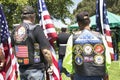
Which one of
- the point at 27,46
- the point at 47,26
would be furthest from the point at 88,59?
the point at 47,26

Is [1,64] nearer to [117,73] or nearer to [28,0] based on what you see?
[117,73]

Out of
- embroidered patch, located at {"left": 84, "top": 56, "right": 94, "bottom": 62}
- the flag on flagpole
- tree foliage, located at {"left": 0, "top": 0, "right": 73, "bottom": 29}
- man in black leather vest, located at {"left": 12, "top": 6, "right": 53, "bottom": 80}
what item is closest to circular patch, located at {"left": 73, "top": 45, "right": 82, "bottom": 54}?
embroidered patch, located at {"left": 84, "top": 56, "right": 94, "bottom": 62}

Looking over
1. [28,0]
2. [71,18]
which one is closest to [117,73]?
[28,0]

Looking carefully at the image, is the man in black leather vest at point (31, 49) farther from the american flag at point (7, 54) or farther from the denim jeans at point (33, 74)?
the american flag at point (7, 54)

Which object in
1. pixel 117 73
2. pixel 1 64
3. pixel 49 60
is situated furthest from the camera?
pixel 117 73

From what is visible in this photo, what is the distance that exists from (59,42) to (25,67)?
7.53 meters

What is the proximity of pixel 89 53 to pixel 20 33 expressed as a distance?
3.67 ft

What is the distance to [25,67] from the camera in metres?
6.71

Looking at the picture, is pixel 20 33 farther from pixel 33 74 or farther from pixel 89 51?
pixel 89 51

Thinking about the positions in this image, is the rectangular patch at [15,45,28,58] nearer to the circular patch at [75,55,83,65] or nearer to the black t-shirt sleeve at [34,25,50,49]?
the black t-shirt sleeve at [34,25,50,49]

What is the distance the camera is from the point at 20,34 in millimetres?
6754

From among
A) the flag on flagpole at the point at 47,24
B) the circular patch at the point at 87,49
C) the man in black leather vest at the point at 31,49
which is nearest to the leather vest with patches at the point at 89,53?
the circular patch at the point at 87,49

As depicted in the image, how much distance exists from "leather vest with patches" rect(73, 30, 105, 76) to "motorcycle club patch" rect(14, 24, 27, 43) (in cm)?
78

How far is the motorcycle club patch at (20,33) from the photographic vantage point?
22.0ft
